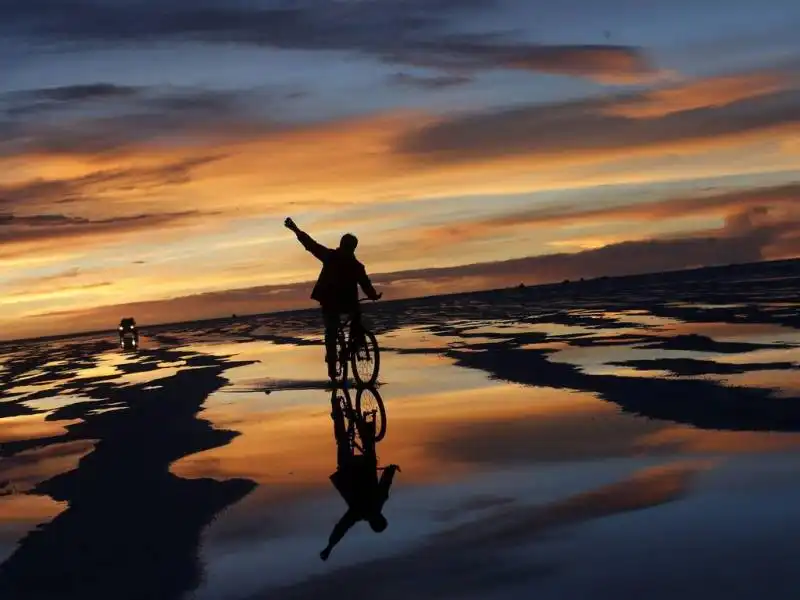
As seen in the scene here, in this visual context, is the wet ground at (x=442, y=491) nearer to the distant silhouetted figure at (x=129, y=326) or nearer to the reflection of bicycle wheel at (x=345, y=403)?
the reflection of bicycle wheel at (x=345, y=403)

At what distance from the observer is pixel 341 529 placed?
805 cm

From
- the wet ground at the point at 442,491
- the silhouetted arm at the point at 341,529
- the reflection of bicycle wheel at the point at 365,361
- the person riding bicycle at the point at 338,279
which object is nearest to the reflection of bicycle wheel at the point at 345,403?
the wet ground at the point at 442,491

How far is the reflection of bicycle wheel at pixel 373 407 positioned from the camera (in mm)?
13563

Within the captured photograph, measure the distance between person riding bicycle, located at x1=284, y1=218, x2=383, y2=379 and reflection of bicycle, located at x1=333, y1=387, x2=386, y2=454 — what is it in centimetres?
120

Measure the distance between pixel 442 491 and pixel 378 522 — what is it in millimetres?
1204

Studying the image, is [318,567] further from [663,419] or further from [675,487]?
[663,419]

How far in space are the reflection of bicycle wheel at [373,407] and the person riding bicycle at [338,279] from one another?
1.13m

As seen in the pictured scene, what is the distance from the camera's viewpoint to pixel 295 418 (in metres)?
15.4

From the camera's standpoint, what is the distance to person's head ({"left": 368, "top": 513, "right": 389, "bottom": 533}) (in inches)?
315

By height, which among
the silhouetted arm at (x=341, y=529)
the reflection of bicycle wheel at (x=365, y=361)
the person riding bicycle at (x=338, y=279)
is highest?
the person riding bicycle at (x=338, y=279)

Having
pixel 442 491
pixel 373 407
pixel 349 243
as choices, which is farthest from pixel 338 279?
pixel 442 491

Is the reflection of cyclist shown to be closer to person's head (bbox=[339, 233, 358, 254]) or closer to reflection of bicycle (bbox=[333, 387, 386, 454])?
reflection of bicycle (bbox=[333, 387, 386, 454])

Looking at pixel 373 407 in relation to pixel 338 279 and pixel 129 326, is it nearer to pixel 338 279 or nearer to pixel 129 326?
pixel 338 279

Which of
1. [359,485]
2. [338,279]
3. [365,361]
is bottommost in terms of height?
[359,485]
